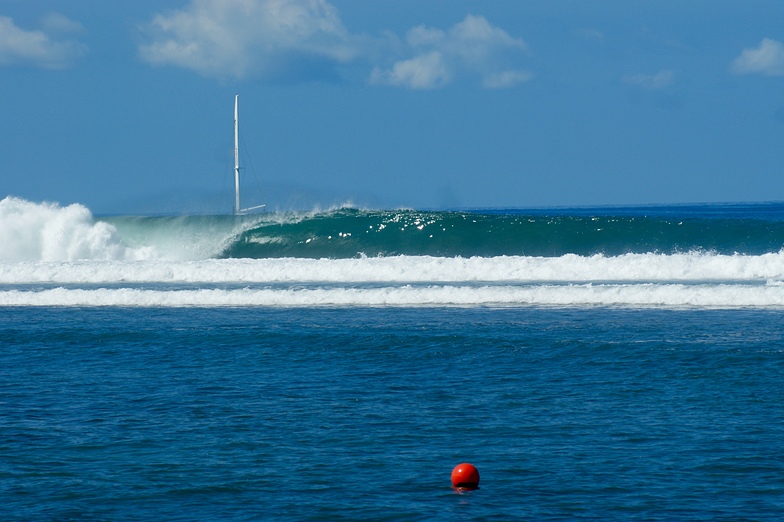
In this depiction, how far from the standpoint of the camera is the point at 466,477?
6.98 m

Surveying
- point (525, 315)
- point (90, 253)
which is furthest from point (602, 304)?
point (90, 253)

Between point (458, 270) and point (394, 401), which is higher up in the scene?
point (458, 270)

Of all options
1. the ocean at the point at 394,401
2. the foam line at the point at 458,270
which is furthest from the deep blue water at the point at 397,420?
the foam line at the point at 458,270

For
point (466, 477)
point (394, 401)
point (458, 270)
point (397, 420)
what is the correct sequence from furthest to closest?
point (458, 270)
point (394, 401)
point (397, 420)
point (466, 477)

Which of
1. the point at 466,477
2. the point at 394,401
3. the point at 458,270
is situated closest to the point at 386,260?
the point at 458,270

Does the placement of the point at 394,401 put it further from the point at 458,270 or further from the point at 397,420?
the point at 458,270

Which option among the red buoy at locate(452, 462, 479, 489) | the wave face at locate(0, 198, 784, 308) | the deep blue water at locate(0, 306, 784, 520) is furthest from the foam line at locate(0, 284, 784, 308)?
the red buoy at locate(452, 462, 479, 489)

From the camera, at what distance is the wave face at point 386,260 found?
739 inches

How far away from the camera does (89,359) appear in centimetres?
1282

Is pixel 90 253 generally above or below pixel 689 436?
above

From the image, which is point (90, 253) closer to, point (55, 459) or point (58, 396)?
point (58, 396)

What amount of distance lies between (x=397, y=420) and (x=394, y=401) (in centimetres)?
84

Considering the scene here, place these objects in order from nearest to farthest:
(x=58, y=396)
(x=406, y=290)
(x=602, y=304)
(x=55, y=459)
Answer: (x=55, y=459)
(x=58, y=396)
(x=602, y=304)
(x=406, y=290)

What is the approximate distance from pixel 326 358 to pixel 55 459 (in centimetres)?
502
